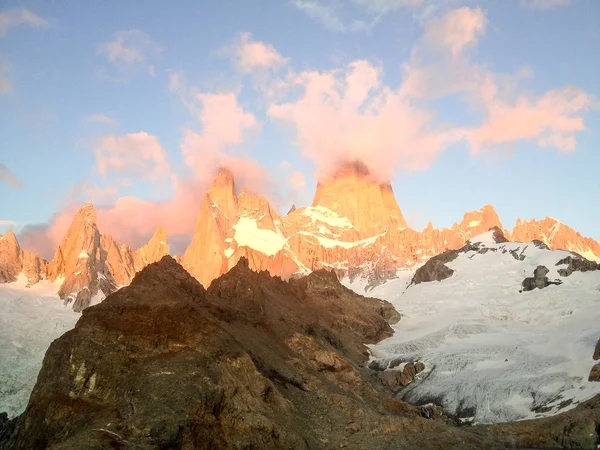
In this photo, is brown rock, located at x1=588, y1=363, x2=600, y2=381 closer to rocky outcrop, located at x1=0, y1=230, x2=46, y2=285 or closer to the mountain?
the mountain

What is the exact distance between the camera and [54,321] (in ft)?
399

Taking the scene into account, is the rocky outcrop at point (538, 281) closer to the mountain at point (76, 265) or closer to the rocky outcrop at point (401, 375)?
the rocky outcrop at point (401, 375)

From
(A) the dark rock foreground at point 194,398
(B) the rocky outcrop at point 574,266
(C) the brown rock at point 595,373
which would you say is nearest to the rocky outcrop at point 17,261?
(A) the dark rock foreground at point 194,398

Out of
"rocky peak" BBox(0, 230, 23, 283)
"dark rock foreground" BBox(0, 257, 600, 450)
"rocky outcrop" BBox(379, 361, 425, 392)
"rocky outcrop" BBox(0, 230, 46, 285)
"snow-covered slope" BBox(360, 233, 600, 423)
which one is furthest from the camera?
"rocky outcrop" BBox(0, 230, 46, 285)

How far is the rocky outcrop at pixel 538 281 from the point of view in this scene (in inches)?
5994

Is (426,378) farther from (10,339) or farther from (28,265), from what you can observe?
(28,265)

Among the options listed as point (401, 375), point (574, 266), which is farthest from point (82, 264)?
point (574, 266)

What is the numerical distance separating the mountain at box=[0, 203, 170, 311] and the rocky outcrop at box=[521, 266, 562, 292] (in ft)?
419

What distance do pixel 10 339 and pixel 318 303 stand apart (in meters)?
65.9

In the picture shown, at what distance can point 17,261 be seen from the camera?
156 metres

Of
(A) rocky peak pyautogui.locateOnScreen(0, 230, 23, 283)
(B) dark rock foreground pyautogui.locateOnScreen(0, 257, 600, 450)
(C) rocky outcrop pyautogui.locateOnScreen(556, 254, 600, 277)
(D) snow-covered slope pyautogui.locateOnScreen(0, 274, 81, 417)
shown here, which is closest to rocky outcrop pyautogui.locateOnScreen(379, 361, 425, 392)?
(B) dark rock foreground pyautogui.locateOnScreen(0, 257, 600, 450)

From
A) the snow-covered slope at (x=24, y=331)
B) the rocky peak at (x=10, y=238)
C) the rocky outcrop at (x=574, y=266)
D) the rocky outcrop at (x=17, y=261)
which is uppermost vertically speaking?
the rocky peak at (x=10, y=238)

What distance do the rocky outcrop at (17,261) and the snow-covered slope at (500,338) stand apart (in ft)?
339

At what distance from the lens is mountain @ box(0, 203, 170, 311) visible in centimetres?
15275
